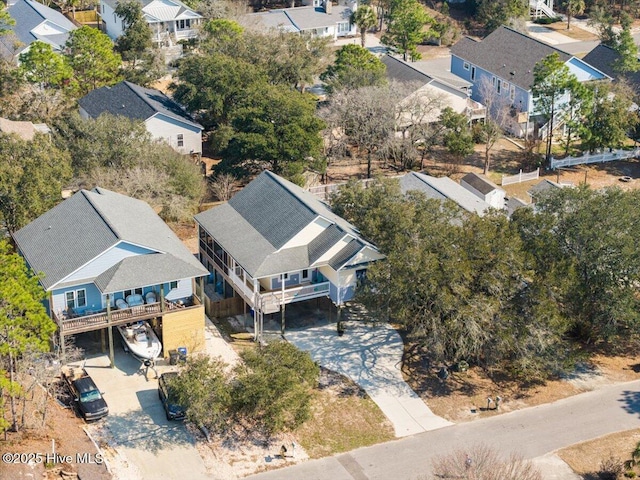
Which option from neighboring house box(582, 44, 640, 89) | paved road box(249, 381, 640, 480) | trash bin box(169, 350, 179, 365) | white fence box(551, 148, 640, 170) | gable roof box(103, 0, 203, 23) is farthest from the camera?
gable roof box(103, 0, 203, 23)

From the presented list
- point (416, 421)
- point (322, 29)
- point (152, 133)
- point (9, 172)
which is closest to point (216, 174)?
point (152, 133)

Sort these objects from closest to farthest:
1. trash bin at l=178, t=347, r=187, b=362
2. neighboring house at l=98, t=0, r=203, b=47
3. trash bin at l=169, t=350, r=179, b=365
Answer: trash bin at l=178, t=347, r=187, b=362
trash bin at l=169, t=350, r=179, b=365
neighboring house at l=98, t=0, r=203, b=47

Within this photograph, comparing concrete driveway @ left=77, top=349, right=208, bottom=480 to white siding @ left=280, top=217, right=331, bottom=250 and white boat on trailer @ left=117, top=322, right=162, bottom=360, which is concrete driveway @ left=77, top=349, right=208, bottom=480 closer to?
white boat on trailer @ left=117, top=322, right=162, bottom=360

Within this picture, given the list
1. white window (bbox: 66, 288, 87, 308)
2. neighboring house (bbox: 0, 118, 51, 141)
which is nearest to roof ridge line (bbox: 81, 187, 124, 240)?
white window (bbox: 66, 288, 87, 308)

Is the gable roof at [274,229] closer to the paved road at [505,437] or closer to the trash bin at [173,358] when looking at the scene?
the trash bin at [173,358]

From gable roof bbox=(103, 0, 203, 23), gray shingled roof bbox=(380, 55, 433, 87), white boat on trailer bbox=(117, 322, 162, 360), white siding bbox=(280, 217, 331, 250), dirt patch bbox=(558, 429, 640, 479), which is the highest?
gable roof bbox=(103, 0, 203, 23)

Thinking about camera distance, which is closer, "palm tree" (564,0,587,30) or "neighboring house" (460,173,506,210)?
"neighboring house" (460,173,506,210)

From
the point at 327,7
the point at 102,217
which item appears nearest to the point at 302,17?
the point at 327,7

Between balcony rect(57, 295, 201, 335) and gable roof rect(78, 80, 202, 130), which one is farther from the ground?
gable roof rect(78, 80, 202, 130)
